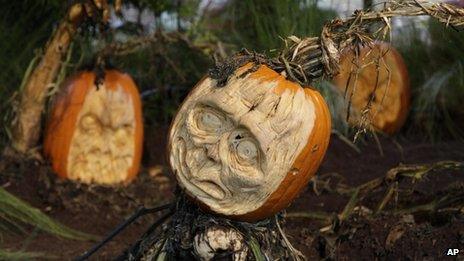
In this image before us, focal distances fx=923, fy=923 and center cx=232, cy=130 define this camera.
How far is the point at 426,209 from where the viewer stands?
10.3 feet

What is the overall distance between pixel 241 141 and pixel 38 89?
6.63 ft

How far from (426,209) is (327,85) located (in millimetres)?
1617

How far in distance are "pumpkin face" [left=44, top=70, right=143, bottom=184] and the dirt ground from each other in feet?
0.32

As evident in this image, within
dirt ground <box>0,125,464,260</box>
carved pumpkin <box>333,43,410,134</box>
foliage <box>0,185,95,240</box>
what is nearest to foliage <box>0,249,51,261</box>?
dirt ground <box>0,125,464,260</box>

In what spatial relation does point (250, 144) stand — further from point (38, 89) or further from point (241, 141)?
point (38, 89)

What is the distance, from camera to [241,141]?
7.88ft

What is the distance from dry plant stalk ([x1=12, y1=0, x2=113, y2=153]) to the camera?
414 centimetres

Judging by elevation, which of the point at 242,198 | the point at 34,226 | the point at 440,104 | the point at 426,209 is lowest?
the point at 440,104

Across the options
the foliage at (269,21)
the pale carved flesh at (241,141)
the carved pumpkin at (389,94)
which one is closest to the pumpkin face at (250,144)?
the pale carved flesh at (241,141)

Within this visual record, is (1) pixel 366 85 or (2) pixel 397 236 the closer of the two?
(2) pixel 397 236

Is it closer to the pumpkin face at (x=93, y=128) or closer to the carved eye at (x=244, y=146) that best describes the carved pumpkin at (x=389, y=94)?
the pumpkin face at (x=93, y=128)

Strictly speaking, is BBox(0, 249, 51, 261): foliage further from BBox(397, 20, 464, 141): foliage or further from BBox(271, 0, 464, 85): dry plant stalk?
BBox(397, 20, 464, 141): foliage

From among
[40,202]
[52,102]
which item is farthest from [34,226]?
[52,102]

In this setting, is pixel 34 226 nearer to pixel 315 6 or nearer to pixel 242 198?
pixel 242 198
